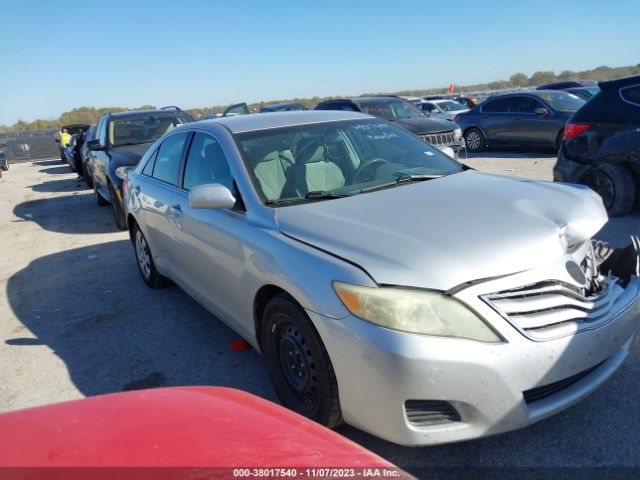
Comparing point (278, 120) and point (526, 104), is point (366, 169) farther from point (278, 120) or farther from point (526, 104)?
point (526, 104)

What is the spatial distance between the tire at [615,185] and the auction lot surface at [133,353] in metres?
0.17

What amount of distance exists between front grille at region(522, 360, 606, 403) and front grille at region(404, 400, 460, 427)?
33 cm

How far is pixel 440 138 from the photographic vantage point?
37.1 ft

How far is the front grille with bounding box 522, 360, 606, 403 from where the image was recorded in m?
2.27

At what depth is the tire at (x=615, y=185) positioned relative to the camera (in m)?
5.95

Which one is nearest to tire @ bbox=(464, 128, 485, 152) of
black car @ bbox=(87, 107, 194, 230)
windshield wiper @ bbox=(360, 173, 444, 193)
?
black car @ bbox=(87, 107, 194, 230)

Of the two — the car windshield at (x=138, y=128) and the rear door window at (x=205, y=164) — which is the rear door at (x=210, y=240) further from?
the car windshield at (x=138, y=128)

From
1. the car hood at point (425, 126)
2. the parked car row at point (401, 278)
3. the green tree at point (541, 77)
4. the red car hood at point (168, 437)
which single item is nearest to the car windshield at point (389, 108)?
the car hood at point (425, 126)

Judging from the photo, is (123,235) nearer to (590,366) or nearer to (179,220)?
(179,220)

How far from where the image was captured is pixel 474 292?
2.20 meters

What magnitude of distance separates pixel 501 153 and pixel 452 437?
501 inches

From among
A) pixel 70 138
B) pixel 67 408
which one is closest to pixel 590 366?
pixel 67 408

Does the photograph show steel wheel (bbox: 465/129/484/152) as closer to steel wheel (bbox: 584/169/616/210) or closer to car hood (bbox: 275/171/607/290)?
steel wheel (bbox: 584/169/616/210)

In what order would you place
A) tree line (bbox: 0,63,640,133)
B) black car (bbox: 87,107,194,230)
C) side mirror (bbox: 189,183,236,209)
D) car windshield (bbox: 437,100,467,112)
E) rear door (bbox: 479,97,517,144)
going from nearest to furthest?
side mirror (bbox: 189,183,236,209) < black car (bbox: 87,107,194,230) < rear door (bbox: 479,97,517,144) < car windshield (bbox: 437,100,467,112) < tree line (bbox: 0,63,640,133)
